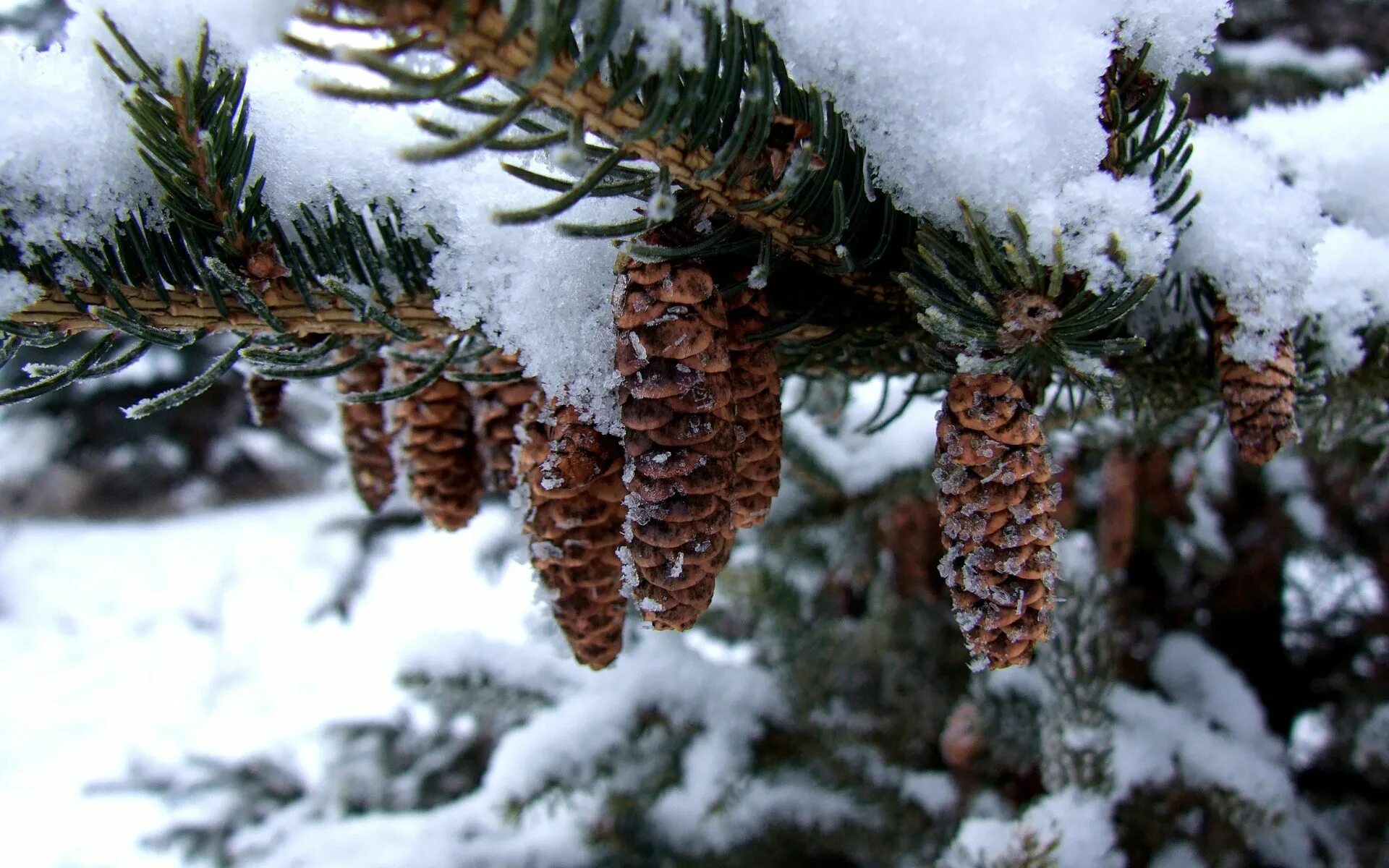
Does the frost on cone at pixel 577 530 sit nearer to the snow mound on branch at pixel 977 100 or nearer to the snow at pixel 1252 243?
the snow mound on branch at pixel 977 100

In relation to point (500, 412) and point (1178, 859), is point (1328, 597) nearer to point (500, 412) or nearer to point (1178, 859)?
point (1178, 859)

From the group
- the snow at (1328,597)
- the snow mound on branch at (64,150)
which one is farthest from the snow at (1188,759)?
the snow mound on branch at (64,150)

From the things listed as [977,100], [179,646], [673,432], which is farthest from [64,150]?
[179,646]

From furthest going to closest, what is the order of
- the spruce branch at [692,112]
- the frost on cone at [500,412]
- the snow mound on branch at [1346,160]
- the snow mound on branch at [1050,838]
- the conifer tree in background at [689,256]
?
the snow mound on branch at [1050,838] < the snow mound on branch at [1346,160] < the frost on cone at [500,412] < the conifer tree in background at [689,256] < the spruce branch at [692,112]

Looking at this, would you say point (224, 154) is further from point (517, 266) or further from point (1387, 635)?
point (1387, 635)

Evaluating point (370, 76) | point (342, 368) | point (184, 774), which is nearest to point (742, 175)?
point (342, 368)

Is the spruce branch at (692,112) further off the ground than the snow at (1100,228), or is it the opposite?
the snow at (1100,228)

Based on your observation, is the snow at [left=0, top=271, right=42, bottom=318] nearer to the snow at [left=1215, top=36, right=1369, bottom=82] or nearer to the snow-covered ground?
the snow-covered ground
